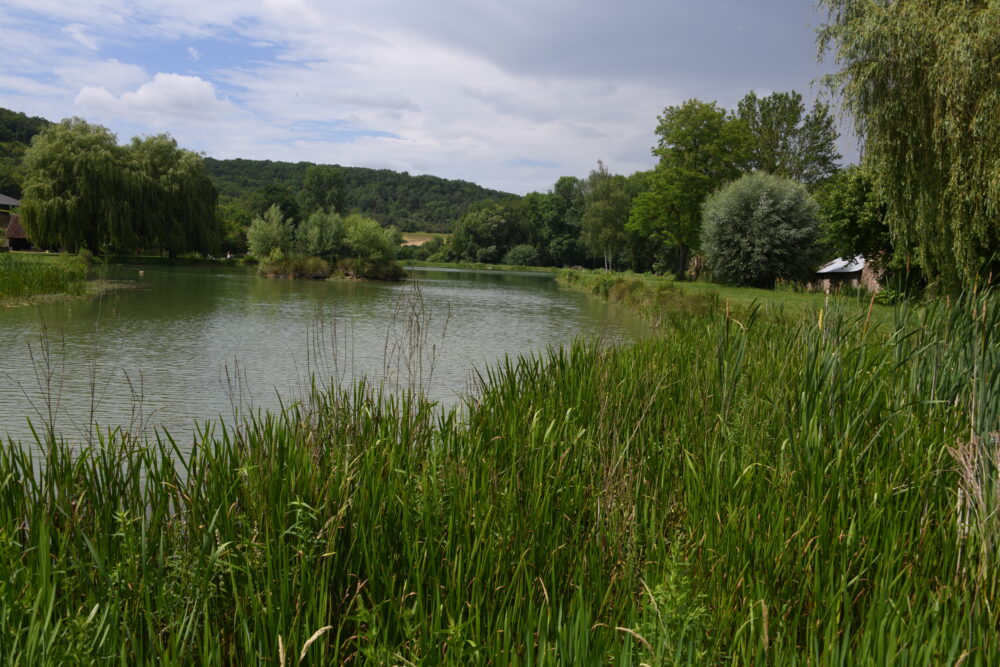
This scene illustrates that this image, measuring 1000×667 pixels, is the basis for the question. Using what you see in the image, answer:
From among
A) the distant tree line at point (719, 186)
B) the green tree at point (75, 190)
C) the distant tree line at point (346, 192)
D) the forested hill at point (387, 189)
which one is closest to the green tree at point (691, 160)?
the distant tree line at point (719, 186)

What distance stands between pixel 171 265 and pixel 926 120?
43165 millimetres

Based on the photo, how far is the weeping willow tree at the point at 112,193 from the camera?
3319 centimetres

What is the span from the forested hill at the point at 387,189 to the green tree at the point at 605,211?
5649cm

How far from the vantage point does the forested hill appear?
383 feet

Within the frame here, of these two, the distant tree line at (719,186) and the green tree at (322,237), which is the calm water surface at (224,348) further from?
the green tree at (322,237)

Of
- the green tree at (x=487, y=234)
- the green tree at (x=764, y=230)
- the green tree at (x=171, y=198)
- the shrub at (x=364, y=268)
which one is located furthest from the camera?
the green tree at (x=487, y=234)

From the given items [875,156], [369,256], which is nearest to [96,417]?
[875,156]

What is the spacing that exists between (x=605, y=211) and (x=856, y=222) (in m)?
37.8

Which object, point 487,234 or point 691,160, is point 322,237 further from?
point 487,234

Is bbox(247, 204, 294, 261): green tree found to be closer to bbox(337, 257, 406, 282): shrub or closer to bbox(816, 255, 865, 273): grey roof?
bbox(337, 257, 406, 282): shrub

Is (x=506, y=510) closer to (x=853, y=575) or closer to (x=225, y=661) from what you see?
(x=225, y=661)

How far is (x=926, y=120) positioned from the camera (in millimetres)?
11594

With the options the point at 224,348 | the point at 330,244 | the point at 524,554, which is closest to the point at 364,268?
the point at 330,244

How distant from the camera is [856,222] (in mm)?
24094
